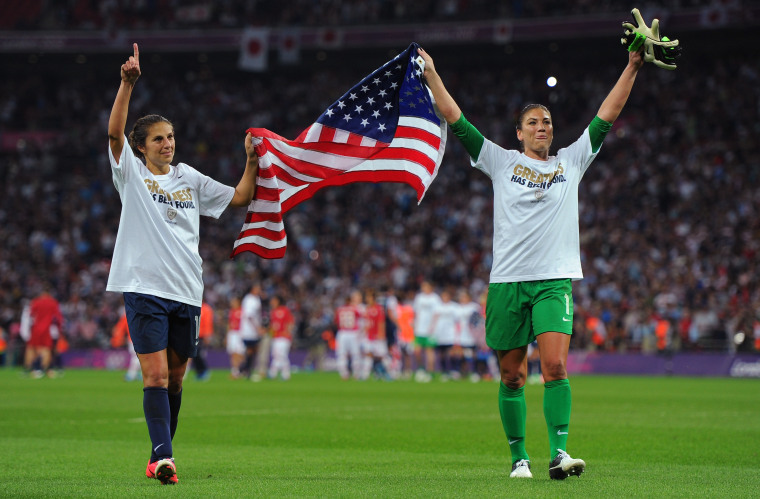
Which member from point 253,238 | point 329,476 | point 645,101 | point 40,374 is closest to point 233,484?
point 329,476

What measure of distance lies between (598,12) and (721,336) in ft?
46.3

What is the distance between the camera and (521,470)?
7.57 m

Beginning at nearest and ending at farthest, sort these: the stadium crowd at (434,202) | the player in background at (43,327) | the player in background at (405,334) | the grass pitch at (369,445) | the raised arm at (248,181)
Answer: the grass pitch at (369,445) → the raised arm at (248,181) → the player in background at (43,327) → the player in background at (405,334) → the stadium crowd at (434,202)

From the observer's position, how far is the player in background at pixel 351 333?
2956cm

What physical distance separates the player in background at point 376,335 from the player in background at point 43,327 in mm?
8292

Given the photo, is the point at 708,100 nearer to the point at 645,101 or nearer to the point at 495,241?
the point at 645,101

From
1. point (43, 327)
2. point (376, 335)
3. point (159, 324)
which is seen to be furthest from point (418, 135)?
point (43, 327)

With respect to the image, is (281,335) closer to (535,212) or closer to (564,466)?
(535,212)

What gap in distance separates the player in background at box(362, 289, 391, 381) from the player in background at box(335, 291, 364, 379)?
14.3 inches

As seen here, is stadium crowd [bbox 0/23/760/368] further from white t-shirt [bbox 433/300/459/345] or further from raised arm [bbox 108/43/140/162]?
raised arm [bbox 108/43/140/162]

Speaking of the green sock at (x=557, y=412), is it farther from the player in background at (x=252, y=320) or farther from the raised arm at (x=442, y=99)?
the player in background at (x=252, y=320)

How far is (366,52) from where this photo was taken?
44.1 meters

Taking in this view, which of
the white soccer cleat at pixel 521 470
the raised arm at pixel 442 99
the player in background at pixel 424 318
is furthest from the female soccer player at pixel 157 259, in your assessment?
the player in background at pixel 424 318

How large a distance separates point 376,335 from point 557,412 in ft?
68.5
